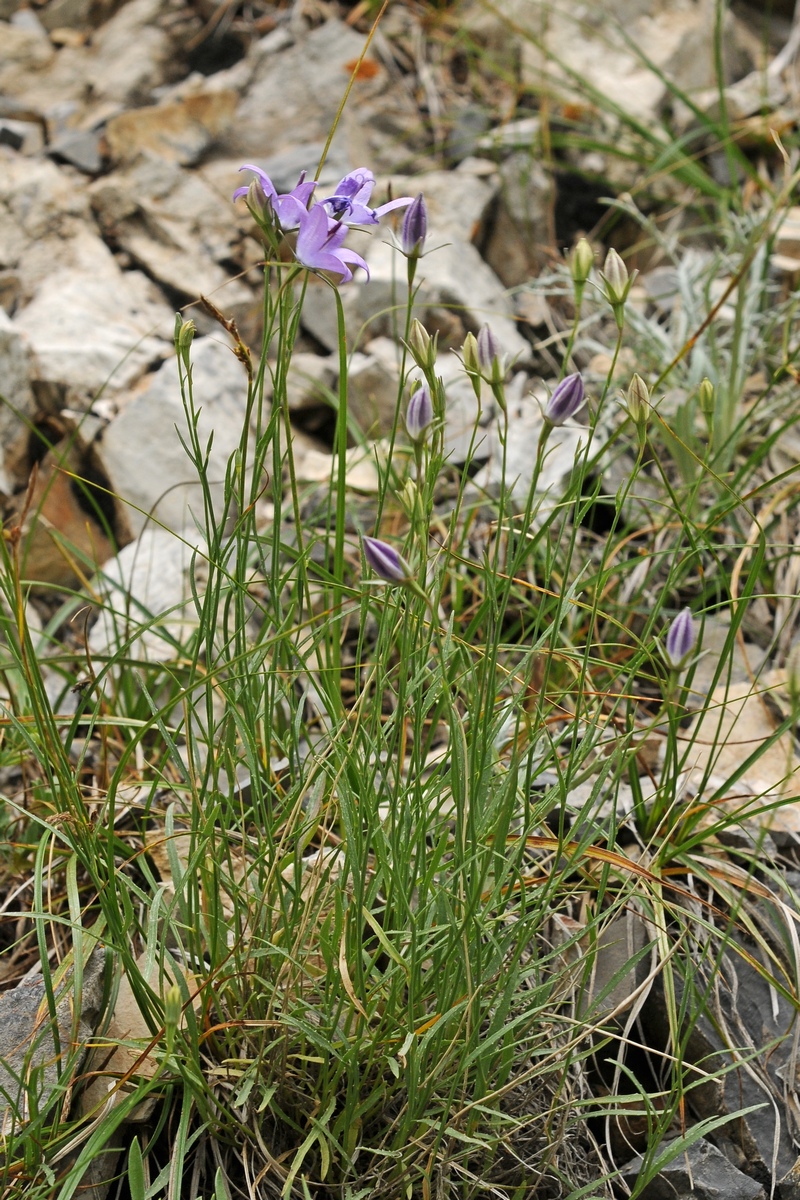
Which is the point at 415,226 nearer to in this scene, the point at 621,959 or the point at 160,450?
the point at 621,959

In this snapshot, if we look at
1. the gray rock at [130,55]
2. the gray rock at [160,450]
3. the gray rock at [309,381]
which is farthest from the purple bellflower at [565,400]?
the gray rock at [130,55]

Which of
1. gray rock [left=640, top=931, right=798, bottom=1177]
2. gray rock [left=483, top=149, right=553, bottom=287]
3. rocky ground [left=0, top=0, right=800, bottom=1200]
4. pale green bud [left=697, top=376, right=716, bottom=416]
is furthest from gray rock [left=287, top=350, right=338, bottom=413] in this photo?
gray rock [left=640, top=931, right=798, bottom=1177]

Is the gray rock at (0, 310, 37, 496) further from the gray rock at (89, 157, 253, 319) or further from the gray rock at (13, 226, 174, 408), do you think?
the gray rock at (89, 157, 253, 319)

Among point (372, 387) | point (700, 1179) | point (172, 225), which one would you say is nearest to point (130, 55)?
point (172, 225)

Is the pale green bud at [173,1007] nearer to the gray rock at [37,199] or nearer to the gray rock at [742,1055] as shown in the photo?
the gray rock at [742,1055]

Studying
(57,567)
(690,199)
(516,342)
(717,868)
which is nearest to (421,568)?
(717,868)

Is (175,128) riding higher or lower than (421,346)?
lower
